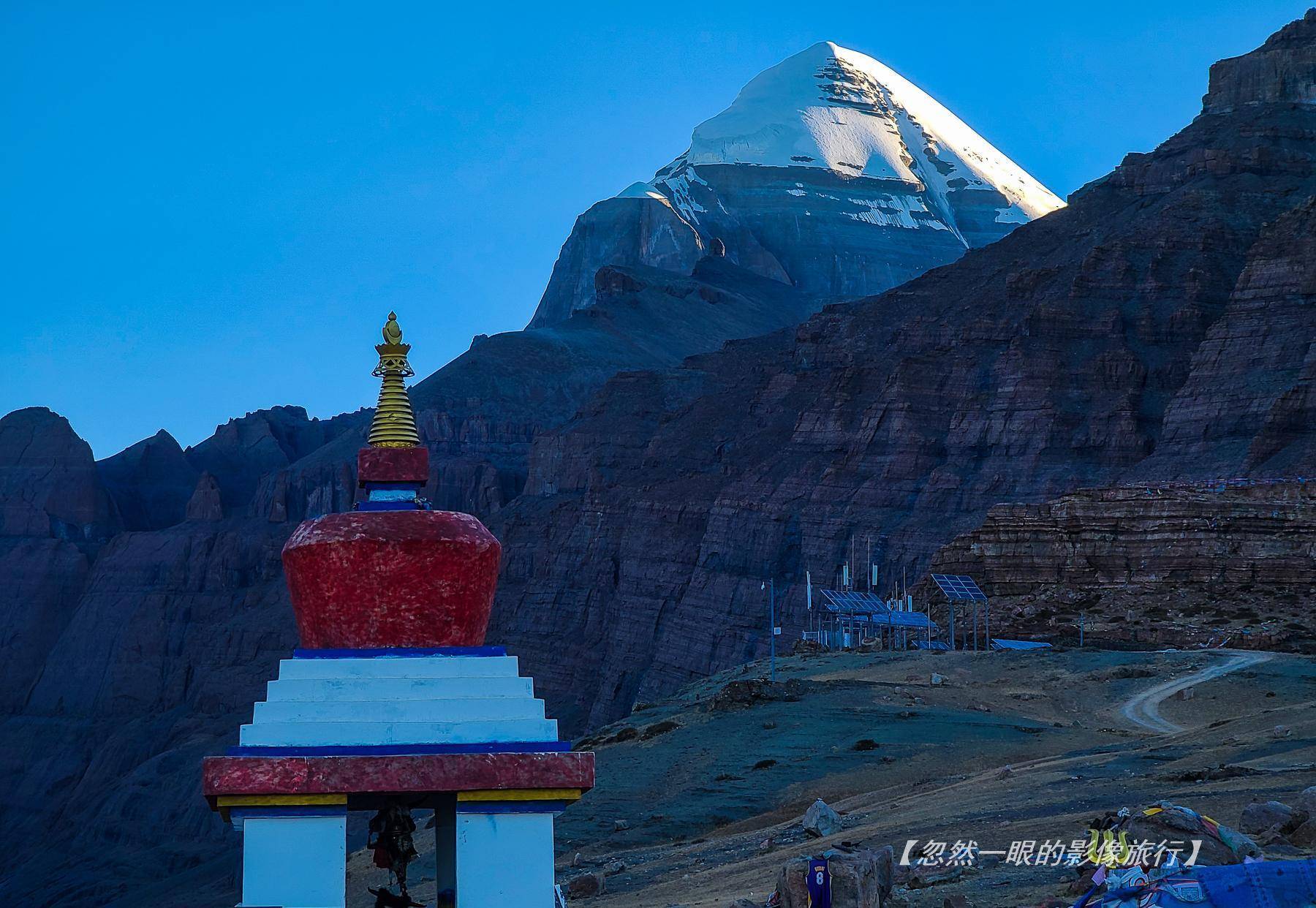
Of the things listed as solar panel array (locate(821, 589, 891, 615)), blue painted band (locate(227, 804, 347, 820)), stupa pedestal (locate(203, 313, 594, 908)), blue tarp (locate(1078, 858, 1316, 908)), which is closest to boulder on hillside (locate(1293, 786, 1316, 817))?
blue tarp (locate(1078, 858, 1316, 908))

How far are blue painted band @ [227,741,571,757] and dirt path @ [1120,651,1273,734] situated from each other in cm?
2775

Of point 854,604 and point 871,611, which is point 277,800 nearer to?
point 871,611

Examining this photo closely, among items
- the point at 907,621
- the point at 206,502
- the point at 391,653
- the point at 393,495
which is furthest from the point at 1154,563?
the point at 206,502

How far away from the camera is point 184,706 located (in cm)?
14650

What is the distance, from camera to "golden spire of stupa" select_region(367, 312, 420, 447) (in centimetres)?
1505

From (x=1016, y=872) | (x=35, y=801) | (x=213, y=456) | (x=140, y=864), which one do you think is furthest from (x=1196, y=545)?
(x=213, y=456)

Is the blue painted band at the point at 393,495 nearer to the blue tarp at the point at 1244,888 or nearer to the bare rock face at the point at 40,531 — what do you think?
the blue tarp at the point at 1244,888

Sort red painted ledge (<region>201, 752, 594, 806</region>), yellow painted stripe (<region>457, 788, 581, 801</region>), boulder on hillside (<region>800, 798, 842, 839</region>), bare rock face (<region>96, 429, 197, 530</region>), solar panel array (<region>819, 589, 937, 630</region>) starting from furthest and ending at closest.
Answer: bare rock face (<region>96, 429, 197, 530</region>), solar panel array (<region>819, 589, 937, 630</region>), boulder on hillside (<region>800, 798, 842, 839</region>), yellow painted stripe (<region>457, 788, 581, 801</region>), red painted ledge (<region>201, 752, 594, 806</region>)

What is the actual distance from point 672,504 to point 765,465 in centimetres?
687

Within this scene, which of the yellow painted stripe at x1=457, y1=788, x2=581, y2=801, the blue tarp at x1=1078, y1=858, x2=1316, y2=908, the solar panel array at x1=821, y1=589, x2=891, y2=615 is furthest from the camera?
the solar panel array at x1=821, y1=589, x2=891, y2=615

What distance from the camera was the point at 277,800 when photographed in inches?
500

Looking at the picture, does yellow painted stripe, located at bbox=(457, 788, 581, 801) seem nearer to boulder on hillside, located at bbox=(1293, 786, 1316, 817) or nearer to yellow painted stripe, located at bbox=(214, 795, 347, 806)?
yellow painted stripe, located at bbox=(214, 795, 347, 806)

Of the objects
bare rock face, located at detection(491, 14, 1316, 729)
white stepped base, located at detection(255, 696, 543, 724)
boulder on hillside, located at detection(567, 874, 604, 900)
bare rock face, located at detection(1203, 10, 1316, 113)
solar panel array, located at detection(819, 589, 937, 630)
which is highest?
bare rock face, located at detection(1203, 10, 1316, 113)

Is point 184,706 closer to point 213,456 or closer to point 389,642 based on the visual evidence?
point 213,456
